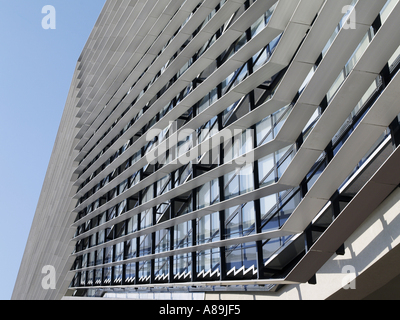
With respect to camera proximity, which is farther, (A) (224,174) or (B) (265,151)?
(A) (224,174)

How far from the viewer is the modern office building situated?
7.03 metres

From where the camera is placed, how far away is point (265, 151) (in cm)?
932

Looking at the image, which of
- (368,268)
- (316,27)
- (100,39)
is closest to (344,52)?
(316,27)

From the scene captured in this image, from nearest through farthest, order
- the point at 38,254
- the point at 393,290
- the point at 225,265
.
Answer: the point at 393,290
the point at 225,265
the point at 38,254

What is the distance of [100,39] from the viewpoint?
76.0 ft

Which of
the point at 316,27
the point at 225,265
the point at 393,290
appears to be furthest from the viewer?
the point at 225,265

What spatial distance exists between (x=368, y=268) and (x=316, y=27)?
169 inches

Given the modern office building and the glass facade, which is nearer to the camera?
the modern office building

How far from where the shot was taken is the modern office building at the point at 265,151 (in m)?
Answer: 7.03

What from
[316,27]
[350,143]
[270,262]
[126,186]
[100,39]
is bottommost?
[270,262]

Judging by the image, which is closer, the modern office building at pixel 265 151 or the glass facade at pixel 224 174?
the modern office building at pixel 265 151

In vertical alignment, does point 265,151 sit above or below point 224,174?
below

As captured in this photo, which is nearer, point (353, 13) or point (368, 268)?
point (353, 13)

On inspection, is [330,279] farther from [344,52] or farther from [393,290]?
[344,52]
